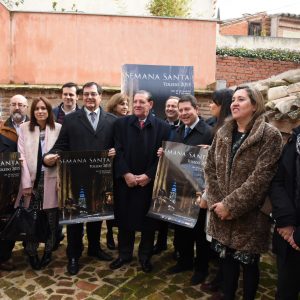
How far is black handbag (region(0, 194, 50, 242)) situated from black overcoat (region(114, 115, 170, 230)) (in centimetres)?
85

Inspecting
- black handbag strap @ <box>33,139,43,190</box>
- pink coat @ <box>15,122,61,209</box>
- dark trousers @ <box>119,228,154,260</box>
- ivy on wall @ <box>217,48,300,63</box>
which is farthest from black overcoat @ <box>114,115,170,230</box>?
ivy on wall @ <box>217,48,300,63</box>

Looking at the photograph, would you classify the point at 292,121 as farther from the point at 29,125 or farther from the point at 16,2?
the point at 16,2

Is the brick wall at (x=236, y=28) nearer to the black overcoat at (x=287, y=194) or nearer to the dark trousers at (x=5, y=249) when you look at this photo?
the dark trousers at (x=5, y=249)

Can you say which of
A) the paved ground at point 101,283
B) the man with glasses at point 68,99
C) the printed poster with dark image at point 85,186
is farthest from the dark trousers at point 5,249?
the man with glasses at point 68,99

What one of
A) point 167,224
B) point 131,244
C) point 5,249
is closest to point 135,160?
point 131,244

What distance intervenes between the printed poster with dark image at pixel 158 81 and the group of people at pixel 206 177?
1.22m

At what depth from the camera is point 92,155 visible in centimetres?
389

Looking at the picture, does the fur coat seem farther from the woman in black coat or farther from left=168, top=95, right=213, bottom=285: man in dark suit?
left=168, top=95, right=213, bottom=285: man in dark suit

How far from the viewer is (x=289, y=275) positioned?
2682 mm

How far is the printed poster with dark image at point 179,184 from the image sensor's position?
3.65m

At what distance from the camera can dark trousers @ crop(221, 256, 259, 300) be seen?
3014mm

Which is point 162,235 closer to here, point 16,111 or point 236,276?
point 236,276

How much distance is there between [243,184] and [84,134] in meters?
1.92

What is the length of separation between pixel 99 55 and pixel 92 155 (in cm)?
713
